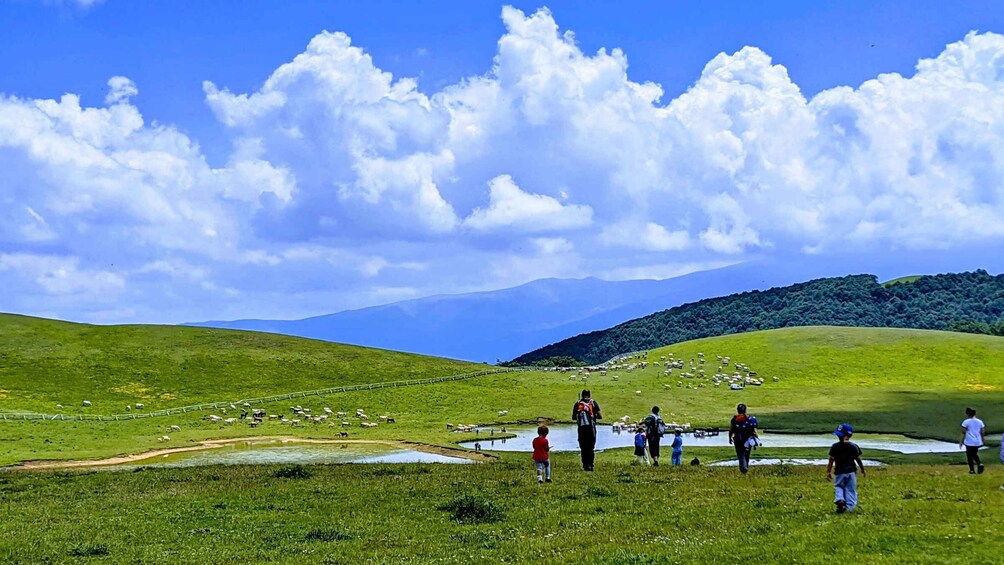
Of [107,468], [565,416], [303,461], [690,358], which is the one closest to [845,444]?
[303,461]

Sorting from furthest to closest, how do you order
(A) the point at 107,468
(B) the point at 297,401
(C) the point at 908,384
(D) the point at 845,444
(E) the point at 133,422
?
(C) the point at 908,384 < (B) the point at 297,401 < (E) the point at 133,422 < (A) the point at 107,468 < (D) the point at 845,444

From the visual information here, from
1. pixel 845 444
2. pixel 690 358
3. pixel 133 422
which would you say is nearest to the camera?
pixel 845 444

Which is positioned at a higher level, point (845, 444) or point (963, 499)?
point (845, 444)

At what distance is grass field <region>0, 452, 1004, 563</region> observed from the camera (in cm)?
2062

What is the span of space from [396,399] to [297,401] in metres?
11.3

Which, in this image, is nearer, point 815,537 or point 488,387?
point 815,537

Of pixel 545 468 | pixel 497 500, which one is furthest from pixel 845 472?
pixel 545 468

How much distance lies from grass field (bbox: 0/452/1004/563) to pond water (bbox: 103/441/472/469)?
48.2ft

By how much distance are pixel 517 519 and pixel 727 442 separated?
133 feet

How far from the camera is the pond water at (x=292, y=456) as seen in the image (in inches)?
2144

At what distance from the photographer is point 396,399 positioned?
327ft

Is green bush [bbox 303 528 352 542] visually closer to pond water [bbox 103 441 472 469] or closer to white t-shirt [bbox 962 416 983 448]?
pond water [bbox 103 441 472 469]

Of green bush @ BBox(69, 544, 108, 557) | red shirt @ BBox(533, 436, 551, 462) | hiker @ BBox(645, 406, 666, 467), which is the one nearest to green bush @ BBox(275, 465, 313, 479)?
red shirt @ BBox(533, 436, 551, 462)

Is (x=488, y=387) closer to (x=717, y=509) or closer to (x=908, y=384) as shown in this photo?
(x=908, y=384)
